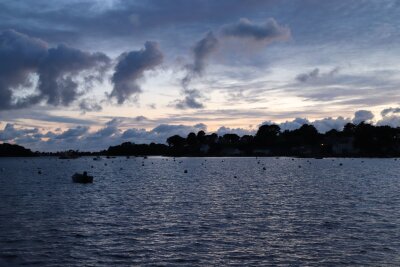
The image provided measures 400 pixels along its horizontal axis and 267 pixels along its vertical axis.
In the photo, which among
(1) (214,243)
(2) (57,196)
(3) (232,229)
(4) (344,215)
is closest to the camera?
(1) (214,243)

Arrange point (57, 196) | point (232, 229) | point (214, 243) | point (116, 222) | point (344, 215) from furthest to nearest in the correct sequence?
point (57, 196), point (344, 215), point (116, 222), point (232, 229), point (214, 243)

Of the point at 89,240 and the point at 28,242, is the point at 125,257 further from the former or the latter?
the point at 28,242

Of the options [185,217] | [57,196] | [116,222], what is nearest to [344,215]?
[185,217]

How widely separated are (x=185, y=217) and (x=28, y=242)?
49.7ft

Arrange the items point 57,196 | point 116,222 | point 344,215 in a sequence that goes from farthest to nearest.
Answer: point 57,196 < point 344,215 < point 116,222

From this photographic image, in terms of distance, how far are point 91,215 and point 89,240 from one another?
43.5 feet

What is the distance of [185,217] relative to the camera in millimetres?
40719

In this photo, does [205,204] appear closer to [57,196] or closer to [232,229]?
[232,229]

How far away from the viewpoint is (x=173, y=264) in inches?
955

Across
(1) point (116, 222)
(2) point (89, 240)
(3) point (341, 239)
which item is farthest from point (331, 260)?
(1) point (116, 222)

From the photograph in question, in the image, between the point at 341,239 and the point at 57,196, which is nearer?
the point at 341,239

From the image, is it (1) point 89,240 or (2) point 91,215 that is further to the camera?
(2) point 91,215

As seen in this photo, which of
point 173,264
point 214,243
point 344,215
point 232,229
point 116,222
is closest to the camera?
point 173,264

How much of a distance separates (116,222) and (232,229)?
1106cm
